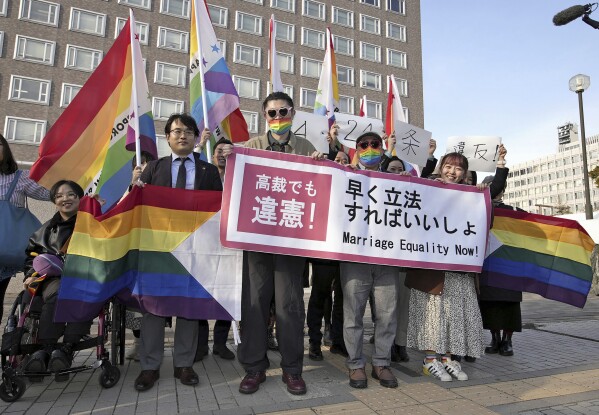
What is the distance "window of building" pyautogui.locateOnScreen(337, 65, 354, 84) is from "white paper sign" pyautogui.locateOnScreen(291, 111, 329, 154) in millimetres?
32403

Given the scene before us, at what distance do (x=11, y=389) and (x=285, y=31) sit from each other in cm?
3669

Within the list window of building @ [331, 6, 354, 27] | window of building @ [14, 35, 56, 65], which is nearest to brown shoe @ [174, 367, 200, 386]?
window of building @ [14, 35, 56, 65]

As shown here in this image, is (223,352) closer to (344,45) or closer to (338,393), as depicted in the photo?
(338,393)

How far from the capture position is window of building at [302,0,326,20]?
3728 centimetres

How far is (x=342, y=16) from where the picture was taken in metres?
39.3

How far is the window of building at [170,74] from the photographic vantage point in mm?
31094

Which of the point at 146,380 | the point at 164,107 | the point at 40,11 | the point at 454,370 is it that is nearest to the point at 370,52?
the point at 164,107

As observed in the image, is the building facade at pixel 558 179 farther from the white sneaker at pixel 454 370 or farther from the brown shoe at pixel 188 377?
the brown shoe at pixel 188 377

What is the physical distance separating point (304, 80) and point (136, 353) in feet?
110

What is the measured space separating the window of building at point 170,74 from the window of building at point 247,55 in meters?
4.43

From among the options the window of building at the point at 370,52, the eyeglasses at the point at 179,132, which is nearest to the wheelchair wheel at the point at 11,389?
the eyeglasses at the point at 179,132

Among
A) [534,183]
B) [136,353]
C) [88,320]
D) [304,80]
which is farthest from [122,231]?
[534,183]

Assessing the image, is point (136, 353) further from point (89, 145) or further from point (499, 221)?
point (499, 221)

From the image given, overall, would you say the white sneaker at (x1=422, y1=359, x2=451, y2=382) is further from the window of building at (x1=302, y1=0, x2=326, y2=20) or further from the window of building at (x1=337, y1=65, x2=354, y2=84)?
the window of building at (x1=302, y1=0, x2=326, y2=20)
